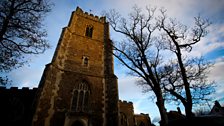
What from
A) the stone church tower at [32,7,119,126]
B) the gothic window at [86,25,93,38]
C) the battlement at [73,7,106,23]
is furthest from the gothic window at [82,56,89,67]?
the battlement at [73,7,106,23]

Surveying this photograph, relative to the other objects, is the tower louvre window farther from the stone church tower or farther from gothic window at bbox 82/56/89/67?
gothic window at bbox 82/56/89/67

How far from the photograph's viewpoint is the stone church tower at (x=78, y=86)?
11414 millimetres

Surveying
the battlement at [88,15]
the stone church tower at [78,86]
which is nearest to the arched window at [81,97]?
the stone church tower at [78,86]

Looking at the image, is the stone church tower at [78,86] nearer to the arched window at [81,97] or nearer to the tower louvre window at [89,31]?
the arched window at [81,97]

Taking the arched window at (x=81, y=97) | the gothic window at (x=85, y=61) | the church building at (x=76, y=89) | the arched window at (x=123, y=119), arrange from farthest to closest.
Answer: the arched window at (x=123, y=119) → the gothic window at (x=85, y=61) → the arched window at (x=81, y=97) → the church building at (x=76, y=89)

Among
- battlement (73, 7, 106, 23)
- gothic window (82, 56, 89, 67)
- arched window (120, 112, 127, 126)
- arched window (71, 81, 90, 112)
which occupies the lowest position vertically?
arched window (120, 112, 127, 126)

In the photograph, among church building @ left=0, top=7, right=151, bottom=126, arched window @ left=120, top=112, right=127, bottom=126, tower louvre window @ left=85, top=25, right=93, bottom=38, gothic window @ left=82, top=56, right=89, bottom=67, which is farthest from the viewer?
tower louvre window @ left=85, top=25, right=93, bottom=38

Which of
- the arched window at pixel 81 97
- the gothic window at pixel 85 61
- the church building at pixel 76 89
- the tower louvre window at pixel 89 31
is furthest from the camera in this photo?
the tower louvre window at pixel 89 31

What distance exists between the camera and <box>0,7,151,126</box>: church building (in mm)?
11352

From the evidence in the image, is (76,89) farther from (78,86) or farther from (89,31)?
(89,31)

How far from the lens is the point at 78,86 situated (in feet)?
46.1

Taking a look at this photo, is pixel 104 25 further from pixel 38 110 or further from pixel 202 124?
pixel 202 124

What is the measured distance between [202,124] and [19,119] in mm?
15074

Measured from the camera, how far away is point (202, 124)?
5039 mm
